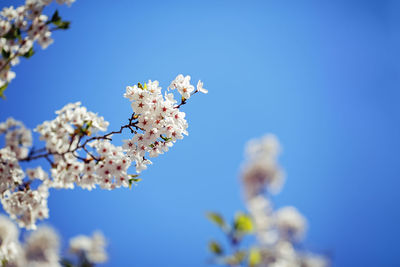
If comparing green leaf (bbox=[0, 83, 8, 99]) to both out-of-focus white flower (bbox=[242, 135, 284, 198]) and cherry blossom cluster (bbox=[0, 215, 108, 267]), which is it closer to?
cherry blossom cluster (bbox=[0, 215, 108, 267])

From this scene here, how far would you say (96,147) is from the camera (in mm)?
2990

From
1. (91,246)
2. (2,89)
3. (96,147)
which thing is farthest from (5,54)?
(91,246)

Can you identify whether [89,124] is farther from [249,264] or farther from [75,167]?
[249,264]

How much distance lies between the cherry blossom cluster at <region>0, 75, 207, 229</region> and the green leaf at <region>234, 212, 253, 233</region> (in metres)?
1.63

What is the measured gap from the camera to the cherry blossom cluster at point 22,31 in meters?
2.93

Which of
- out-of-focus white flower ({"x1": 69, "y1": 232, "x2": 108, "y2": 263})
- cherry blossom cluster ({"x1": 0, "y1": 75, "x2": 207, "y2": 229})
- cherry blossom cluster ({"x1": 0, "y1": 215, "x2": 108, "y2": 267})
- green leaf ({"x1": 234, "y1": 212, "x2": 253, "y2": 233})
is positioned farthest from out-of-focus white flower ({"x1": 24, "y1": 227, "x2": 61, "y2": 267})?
green leaf ({"x1": 234, "y1": 212, "x2": 253, "y2": 233})

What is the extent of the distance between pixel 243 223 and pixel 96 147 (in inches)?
90.3

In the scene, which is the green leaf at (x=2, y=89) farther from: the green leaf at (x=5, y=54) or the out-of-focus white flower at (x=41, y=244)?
the out-of-focus white flower at (x=41, y=244)

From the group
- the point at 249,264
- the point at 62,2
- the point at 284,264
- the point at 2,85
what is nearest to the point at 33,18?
the point at 62,2

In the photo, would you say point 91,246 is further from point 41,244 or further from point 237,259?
point 41,244

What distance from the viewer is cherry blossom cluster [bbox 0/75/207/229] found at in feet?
9.11

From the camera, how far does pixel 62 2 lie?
312 cm

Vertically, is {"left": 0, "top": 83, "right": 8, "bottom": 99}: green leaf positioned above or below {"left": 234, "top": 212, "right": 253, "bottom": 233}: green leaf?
above

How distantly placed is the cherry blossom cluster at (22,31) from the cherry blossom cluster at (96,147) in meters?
0.83
